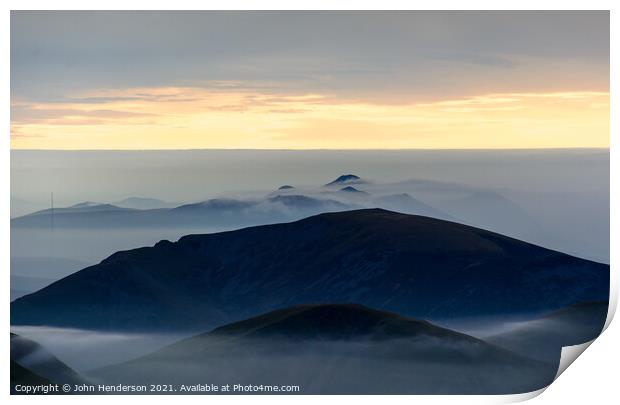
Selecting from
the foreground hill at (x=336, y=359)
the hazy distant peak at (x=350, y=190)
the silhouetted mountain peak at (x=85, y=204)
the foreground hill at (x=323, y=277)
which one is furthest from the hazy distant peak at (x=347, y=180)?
the silhouetted mountain peak at (x=85, y=204)

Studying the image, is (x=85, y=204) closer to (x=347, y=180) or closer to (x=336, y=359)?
(x=347, y=180)

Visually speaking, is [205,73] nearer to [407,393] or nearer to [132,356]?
[132,356]

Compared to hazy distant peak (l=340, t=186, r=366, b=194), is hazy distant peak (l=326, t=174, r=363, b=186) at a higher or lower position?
higher

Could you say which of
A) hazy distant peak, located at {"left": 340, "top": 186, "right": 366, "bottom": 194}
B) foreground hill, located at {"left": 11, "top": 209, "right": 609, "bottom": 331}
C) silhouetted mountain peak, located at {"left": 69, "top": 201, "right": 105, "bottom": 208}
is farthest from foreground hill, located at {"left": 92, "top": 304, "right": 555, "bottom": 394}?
silhouetted mountain peak, located at {"left": 69, "top": 201, "right": 105, "bottom": 208}

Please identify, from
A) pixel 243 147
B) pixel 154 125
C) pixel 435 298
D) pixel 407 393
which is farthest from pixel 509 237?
pixel 154 125

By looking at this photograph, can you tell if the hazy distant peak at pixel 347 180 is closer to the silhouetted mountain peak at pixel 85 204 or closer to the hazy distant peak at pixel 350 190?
the hazy distant peak at pixel 350 190

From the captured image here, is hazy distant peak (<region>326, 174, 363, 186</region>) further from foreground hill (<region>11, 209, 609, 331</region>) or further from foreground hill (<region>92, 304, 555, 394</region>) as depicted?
foreground hill (<region>92, 304, 555, 394</region>)
